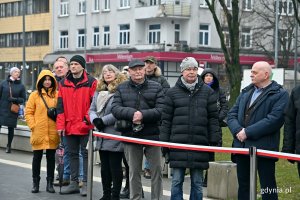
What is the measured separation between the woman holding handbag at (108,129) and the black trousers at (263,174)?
192 cm

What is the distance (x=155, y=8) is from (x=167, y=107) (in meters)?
48.3

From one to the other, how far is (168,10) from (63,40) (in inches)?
652

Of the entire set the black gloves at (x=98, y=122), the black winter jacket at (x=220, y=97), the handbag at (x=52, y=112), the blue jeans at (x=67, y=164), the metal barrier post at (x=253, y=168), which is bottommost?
the blue jeans at (x=67, y=164)

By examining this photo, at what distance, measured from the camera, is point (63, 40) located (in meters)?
67.2

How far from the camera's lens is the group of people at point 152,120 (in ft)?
24.1

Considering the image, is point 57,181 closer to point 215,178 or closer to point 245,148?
point 215,178

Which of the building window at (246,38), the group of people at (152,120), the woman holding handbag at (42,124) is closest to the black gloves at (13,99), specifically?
the group of people at (152,120)

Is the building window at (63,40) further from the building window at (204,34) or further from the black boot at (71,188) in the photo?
the black boot at (71,188)

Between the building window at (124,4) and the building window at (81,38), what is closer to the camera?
the building window at (124,4)

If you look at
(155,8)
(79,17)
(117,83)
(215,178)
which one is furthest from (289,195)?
(79,17)

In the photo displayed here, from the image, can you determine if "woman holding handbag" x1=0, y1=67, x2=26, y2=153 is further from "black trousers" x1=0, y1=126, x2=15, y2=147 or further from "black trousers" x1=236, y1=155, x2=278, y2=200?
"black trousers" x1=236, y1=155, x2=278, y2=200

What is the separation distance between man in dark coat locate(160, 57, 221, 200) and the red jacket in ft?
6.33

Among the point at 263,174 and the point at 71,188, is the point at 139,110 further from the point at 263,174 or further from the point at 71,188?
the point at 71,188

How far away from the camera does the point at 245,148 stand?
708 centimetres
